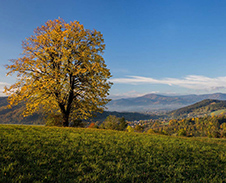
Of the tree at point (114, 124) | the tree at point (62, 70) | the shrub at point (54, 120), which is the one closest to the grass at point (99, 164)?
the tree at point (62, 70)

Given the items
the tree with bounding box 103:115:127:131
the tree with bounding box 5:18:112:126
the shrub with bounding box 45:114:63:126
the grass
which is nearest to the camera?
the grass

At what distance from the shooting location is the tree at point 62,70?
2283 cm

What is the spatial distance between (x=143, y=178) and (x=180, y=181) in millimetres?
2181

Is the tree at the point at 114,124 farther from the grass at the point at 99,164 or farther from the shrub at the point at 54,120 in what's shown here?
the grass at the point at 99,164

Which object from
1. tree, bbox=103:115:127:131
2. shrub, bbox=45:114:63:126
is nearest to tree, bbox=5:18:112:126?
shrub, bbox=45:114:63:126

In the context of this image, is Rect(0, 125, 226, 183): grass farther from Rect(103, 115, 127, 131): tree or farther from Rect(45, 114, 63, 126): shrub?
Rect(103, 115, 127, 131): tree

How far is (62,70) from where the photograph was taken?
23.7 m

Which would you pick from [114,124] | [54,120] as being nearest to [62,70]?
[54,120]

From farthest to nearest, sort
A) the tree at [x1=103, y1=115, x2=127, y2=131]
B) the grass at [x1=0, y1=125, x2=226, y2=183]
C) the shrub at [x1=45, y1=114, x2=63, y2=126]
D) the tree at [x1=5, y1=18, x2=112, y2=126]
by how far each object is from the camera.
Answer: the tree at [x1=103, y1=115, x2=127, y2=131] → the shrub at [x1=45, y1=114, x2=63, y2=126] → the tree at [x1=5, y1=18, x2=112, y2=126] → the grass at [x1=0, y1=125, x2=226, y2=183]

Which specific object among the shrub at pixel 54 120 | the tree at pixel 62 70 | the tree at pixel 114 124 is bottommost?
the tree at pixel 114 124

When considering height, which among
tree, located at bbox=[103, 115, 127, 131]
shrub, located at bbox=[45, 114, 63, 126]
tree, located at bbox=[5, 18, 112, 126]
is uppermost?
tree, located at bbox=[5, 18, 112, 126]

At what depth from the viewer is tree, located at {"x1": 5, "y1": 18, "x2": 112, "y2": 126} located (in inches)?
899

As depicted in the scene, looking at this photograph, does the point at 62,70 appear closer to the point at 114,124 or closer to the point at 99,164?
the point at 99,164

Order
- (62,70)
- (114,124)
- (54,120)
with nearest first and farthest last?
1. (62,70)
2. (54,120)
3. (114,124)
